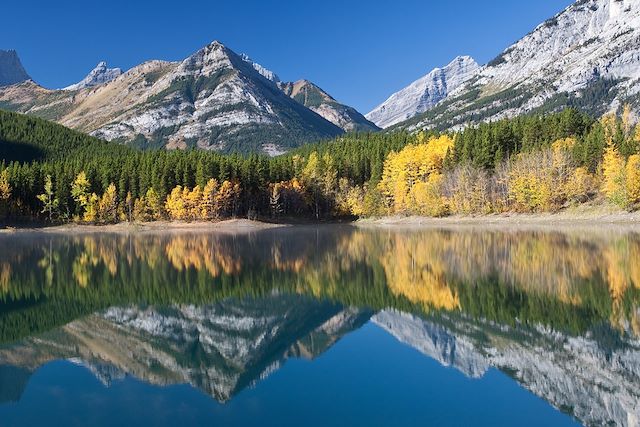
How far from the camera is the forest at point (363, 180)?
111m

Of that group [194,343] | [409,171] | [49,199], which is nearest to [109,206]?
[49,199]

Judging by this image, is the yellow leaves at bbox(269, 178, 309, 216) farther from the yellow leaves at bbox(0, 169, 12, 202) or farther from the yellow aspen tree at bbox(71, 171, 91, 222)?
the yellow leaves at bbox(0, 169, 12, 202)

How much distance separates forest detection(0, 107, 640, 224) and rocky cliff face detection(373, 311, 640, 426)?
92.0m

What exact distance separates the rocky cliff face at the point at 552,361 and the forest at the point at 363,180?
92.0 meters

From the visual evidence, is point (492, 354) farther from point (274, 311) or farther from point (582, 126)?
point (582, 126)

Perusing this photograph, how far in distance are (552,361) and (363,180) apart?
13701 cm

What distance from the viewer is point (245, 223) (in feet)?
432

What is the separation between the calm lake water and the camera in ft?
50.7

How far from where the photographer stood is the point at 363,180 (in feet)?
509

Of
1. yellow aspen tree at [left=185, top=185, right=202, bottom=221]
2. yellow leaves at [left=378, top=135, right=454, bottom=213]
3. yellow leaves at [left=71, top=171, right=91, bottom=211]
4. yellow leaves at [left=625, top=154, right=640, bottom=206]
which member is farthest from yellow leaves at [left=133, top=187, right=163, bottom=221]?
yellow leaves at [left=625, top=154, right=640, bottom=206]

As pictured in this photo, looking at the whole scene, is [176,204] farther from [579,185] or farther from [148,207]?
[579,185]

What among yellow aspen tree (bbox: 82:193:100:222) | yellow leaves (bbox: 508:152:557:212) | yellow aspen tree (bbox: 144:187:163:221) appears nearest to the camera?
yellow leaves (bbox: 508:152:557:212)

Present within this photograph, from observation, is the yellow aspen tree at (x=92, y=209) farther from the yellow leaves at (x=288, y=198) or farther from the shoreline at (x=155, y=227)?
the yellow leaves at (x=288, y=198)

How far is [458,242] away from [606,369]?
49434mm
